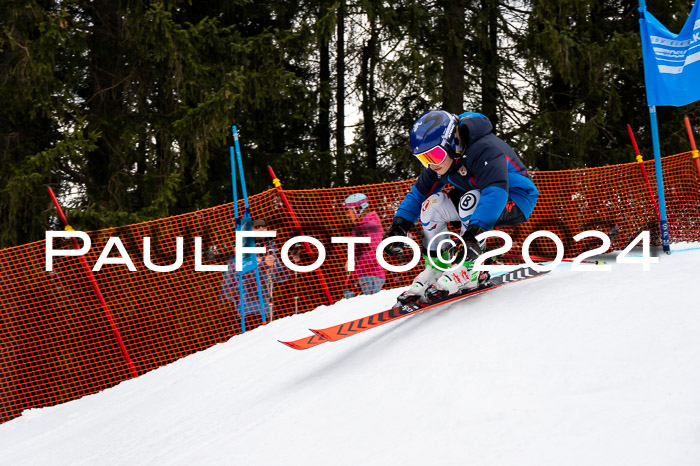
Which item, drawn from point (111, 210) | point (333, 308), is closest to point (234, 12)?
point (111, 210)

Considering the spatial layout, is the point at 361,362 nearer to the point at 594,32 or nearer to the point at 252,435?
the point at 252,435

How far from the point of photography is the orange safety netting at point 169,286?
737 cm

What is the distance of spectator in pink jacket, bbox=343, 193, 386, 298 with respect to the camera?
699cm

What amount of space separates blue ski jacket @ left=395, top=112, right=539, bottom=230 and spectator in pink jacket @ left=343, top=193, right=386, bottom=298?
6.41ft

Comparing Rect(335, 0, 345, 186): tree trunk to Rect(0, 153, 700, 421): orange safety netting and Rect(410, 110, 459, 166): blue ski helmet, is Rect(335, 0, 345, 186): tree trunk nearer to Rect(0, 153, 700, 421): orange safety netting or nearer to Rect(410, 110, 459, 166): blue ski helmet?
Rect(0, 153, 700, 421): orange safety netting

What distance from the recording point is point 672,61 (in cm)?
572

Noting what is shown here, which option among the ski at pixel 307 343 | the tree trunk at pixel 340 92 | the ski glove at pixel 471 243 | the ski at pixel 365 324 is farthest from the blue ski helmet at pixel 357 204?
the tree trunk at pixel 340 92

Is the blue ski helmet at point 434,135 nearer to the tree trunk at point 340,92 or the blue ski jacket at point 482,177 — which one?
the blue ski jacket at point 482,177

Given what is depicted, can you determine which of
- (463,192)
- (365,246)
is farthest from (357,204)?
(463,192)

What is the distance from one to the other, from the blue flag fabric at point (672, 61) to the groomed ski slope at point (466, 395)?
1.42 m

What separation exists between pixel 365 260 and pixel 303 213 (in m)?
1.22

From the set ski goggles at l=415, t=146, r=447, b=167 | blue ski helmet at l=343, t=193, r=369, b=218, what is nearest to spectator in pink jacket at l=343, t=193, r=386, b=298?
blue ski helmet at l=343, t=193, r=369, b=218

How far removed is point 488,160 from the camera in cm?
438

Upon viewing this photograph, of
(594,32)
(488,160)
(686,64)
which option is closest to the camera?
(488,160)
